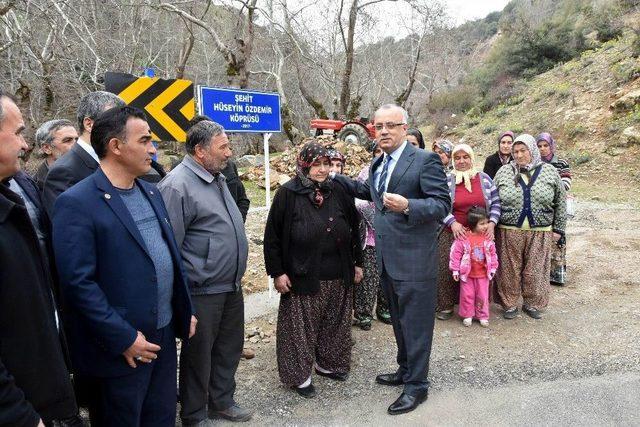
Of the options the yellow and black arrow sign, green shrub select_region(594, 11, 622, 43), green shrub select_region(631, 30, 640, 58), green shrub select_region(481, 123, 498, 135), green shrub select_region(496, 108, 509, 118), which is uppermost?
green shrub select_region(594, 11, 622, 43)

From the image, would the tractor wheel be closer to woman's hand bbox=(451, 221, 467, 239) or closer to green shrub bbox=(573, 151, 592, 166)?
green shrub bbox=(573, 151, 592, 166)

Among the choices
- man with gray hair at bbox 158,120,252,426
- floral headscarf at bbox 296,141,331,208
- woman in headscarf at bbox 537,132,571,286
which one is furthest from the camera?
woman in headscarf at bbox 537,132,571,286

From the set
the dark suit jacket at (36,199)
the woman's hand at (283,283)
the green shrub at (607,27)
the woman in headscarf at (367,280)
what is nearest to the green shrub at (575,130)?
the green shrub at (607,27)

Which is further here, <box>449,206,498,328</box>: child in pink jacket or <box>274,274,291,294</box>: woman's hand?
<box>449,206,498,328</box>: child in pink jacket

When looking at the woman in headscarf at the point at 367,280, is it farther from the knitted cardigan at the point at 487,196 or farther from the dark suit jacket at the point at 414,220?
the dark suit jacket at the point at 414,220

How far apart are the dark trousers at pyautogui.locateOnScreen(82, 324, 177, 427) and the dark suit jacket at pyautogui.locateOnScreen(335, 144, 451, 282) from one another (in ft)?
4.97

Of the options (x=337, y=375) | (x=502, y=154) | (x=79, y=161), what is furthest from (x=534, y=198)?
(x=79, y=161)

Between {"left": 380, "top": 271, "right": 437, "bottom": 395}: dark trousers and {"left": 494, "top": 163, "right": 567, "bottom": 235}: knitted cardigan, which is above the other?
{"left": 494, "top": 163, "right": 567, "bottom": 235}: knitted cardigan

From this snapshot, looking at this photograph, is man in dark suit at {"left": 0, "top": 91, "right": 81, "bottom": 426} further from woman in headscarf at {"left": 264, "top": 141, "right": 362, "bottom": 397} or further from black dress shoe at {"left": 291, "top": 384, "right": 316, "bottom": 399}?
black dress shoe at {"left": 291, "top": 384, "right": 316, "bottom": 399}

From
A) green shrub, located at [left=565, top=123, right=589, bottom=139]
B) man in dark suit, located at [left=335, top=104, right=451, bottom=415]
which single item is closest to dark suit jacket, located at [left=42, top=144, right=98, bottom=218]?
man in dark suit, located at [left=335, top=104, right=451, bottom=415]

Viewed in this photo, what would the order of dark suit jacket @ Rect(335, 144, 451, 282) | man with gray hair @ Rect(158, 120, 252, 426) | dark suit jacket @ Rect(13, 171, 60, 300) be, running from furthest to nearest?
dark suit jacket @ Rect(335, 144, 451, 282) < man with gray hair @ Rect(158, 120, 252, 426) < dark suit jacket @ Rect(13, 171, 60, 300)

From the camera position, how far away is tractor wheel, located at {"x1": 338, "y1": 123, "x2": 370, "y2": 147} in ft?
47.8

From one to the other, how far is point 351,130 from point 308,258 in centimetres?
1216

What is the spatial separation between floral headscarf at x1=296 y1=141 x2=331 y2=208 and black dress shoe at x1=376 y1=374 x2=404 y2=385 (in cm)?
142
